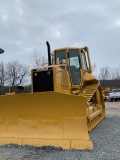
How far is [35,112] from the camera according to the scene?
7.30m

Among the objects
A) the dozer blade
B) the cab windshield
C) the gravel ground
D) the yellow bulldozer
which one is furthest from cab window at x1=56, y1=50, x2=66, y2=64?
the gravel ground

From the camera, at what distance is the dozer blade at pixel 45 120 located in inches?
265

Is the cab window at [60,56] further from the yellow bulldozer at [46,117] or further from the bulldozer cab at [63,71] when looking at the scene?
the yellow bulldozer at [46,117]

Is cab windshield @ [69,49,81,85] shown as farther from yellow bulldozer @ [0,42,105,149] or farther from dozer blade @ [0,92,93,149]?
dozer blade @ [0,92,93,149]

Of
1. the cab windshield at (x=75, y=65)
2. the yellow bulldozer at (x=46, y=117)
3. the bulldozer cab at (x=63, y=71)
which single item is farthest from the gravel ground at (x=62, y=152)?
the cab windshield at (x=75, y=65)

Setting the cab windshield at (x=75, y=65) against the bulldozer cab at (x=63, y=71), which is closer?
the bulldozer cab at (x=63, y=71)

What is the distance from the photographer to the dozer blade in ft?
22.1

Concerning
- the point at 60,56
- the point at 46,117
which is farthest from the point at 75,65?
the point at 46,117

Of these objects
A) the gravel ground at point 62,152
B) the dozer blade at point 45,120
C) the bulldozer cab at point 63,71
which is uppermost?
the bulldozer cab at point 63,71

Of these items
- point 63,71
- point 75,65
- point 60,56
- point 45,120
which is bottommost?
point 45,120

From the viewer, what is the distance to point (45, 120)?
7.14m

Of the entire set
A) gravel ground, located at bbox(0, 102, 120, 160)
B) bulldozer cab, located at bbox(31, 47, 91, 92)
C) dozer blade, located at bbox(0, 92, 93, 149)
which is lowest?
gravel ground, located at bbox(0, 102, 120, 160)

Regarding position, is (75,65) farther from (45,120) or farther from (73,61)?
(45,120)

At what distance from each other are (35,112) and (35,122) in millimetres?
246
